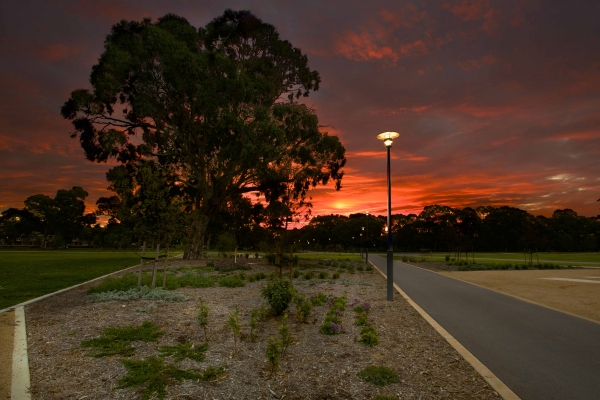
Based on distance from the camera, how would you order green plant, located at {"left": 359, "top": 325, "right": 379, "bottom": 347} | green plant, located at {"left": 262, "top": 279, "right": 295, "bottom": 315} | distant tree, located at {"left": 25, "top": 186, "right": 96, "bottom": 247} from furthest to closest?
distant tree, located at {"left": 25, "top": 186, "right": 96, "bottom": 247} < green plant, located at {"left": 262, "top": 279, "right": 295, "bottom": 315} < green plant, located at {"left": 359, "top": 325, "right": 379, "bottom": 347}

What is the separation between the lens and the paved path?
4.56 m

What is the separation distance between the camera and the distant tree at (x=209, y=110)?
23.5 m

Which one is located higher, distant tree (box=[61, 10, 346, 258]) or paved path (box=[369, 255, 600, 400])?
distant tree (box=[61, 10, 346, 258])

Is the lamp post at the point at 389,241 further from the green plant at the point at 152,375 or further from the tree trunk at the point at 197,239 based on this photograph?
the tree trunk at the point at 197,239

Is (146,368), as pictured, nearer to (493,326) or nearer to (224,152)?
(493,326)

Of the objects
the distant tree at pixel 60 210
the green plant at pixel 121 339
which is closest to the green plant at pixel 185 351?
the green plant at pixel 121 339

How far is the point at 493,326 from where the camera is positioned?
767cm

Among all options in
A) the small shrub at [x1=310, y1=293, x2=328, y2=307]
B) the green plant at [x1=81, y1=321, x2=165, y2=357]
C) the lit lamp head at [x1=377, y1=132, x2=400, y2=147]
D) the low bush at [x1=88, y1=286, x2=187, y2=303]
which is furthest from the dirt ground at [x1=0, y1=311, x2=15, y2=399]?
the lit lamp head at [x1=377, y1=132, x2=400, y2=147]

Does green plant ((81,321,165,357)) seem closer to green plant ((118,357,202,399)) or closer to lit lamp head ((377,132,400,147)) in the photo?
green plant ((118,357,202,399))

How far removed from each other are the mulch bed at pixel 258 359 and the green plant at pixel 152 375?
108 mm

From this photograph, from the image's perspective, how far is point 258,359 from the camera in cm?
528

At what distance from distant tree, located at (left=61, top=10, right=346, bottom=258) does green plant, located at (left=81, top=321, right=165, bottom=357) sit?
48.7 feet

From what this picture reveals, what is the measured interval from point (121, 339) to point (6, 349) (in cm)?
169

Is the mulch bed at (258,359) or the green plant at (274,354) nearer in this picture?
the mulch bed at (258,359)
